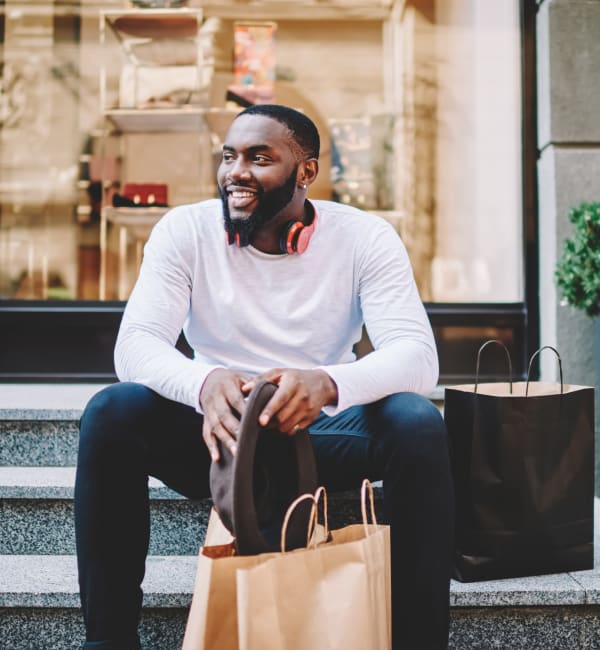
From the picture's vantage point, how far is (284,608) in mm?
1343

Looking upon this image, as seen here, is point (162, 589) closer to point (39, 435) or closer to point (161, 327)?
point (161, 327)

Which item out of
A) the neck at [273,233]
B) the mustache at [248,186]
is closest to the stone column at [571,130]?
the neck at [273,233]

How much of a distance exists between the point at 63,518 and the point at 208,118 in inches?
104

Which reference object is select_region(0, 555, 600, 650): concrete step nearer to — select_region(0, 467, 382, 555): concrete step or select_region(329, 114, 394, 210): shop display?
select_region(0, 467, 382, 555): concrete step

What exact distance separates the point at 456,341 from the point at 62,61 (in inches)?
112

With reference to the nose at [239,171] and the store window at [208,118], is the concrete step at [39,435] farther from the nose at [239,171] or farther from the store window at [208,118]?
the store window at [208,118]

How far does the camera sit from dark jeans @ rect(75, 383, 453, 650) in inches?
64.5

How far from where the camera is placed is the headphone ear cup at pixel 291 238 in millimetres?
2102

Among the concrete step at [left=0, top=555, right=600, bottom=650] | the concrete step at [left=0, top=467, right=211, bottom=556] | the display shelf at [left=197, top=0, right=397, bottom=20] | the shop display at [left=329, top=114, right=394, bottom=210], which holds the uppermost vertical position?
the display shelf at [left=197, top=0, right=397, bottom=20]

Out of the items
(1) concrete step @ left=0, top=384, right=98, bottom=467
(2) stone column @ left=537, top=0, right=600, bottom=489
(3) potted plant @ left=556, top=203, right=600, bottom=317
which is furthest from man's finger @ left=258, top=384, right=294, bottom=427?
(2) stone column @ left=537, top=0, right=600, bottom=489

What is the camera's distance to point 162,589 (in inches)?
78.2

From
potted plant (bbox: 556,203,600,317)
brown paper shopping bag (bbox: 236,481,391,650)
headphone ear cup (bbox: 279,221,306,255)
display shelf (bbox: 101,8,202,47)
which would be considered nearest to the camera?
brown paper shopping bag (bbox: 236,481,391,650)

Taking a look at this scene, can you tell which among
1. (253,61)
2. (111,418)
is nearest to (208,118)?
(253,61)

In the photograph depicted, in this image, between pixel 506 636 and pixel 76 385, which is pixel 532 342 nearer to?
pixel 506 636
